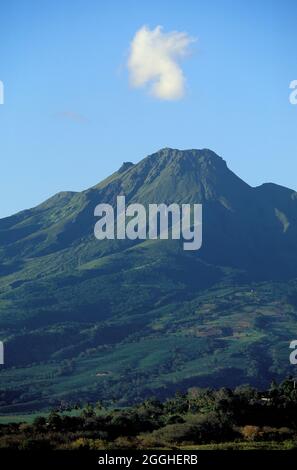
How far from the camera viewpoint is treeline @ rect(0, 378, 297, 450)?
65625 millimetres

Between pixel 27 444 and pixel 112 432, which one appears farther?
pixel 112 432

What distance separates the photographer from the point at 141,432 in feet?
249

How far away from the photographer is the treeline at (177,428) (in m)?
65.6

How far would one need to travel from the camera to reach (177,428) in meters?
73.9
